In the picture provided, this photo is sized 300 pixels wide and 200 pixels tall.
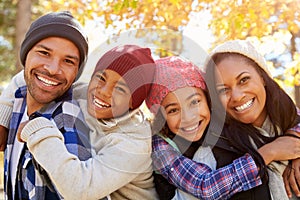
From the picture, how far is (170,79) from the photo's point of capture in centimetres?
227

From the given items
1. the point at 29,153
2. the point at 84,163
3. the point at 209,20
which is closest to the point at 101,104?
the point at 84,163

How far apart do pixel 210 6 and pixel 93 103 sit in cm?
287

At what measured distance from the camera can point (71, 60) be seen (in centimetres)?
241

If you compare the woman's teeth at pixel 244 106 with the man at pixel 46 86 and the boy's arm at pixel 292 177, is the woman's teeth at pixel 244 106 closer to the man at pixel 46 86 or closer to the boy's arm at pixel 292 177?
the boy's arm at pixel 292 177

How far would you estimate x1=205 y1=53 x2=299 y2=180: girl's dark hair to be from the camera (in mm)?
2318

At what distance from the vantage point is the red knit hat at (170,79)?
2264 millimetres

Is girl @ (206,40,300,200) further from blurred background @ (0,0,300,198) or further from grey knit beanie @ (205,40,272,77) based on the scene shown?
blurred background @ (0,0,300,198)

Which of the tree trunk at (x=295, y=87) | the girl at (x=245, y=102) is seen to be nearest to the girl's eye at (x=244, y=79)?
the girl at (x=245, y=102)

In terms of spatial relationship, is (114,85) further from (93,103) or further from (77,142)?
(77,142)

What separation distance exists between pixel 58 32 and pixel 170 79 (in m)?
0.67

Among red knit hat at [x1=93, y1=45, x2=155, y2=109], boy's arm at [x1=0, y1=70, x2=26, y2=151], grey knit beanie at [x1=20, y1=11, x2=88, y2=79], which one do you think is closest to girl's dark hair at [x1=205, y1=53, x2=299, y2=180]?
red knit hat at [x1=93, y1=45, x2=155, y2=109]

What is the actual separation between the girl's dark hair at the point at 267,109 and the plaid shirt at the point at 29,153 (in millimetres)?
724

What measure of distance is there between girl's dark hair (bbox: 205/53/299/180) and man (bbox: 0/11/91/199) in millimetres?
721

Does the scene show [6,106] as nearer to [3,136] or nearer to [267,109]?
[3,136]
